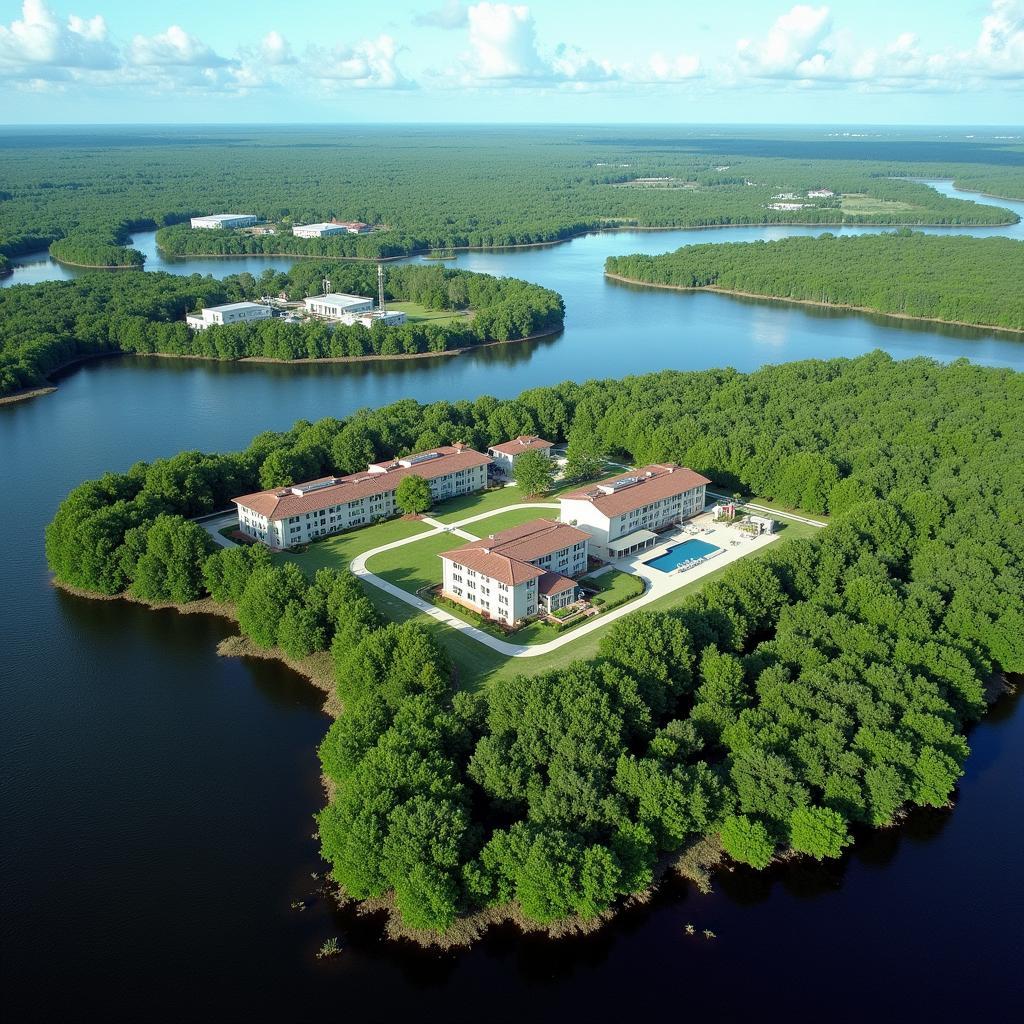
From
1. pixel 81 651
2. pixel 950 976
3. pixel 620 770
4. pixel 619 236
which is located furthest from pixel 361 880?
pixel 619 236

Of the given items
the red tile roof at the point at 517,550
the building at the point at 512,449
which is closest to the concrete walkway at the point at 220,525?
the red tile roof at the point at 517,550

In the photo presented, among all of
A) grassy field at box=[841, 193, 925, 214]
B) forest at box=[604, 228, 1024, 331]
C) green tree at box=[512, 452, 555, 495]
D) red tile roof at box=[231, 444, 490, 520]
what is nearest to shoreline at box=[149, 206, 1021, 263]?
grassy field at box=[841, 193, 925, 214]

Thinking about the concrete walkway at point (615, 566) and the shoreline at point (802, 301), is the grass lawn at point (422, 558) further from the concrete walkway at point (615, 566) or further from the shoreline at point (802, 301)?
the shoreline at point (802, 301)

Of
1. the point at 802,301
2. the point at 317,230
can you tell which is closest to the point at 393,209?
the point at 317,230

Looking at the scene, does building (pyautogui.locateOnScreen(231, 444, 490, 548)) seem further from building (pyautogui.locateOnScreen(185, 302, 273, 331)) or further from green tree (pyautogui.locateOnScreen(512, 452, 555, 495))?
building (pyautogui.locateOnScreen(185, 302, 273, 331))

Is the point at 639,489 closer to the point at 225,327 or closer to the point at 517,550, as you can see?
the point at 517,550
